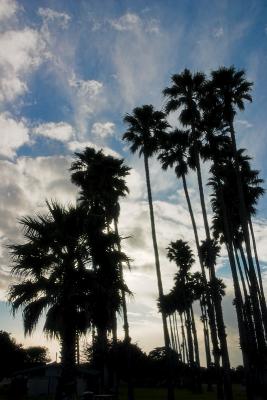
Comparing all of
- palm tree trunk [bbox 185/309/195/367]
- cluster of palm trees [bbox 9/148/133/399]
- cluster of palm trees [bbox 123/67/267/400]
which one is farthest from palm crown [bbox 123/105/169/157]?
palm tree trunk [bbox 185/309/195/367]

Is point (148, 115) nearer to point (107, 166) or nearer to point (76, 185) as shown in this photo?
point (107, 166)

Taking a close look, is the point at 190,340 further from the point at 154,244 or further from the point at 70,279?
the point at 70,279

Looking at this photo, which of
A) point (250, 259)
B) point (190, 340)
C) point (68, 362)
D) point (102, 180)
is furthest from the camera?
point (190, 340)

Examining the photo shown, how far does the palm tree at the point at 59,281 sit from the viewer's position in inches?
525

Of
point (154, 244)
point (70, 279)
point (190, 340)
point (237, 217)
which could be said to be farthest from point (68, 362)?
point (190, 340)

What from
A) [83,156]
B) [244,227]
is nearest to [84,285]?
[244,227]

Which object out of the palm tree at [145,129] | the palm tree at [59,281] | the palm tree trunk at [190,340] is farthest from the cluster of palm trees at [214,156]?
the palm tree trunk at [190,340]

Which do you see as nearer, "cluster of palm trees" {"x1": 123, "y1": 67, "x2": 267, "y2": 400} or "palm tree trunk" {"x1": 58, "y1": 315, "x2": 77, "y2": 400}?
"palm tree trunk" {"x1": 58, "y1": 315, "x2": 77, "y2": 400}

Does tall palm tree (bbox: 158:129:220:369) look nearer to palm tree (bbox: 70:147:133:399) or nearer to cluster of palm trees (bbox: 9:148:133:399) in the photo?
palm tree (bbox: 70:147:133:399)

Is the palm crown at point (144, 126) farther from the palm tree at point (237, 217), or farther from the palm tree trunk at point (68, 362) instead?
the palm tree trunk at point (68, 362)

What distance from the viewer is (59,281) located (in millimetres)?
14172

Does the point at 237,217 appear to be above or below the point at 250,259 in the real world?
above

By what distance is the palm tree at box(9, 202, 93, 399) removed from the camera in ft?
43.7

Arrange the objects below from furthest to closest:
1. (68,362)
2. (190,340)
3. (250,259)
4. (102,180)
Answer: (190,340) → (102,180) → (250,259) → (68,362)
